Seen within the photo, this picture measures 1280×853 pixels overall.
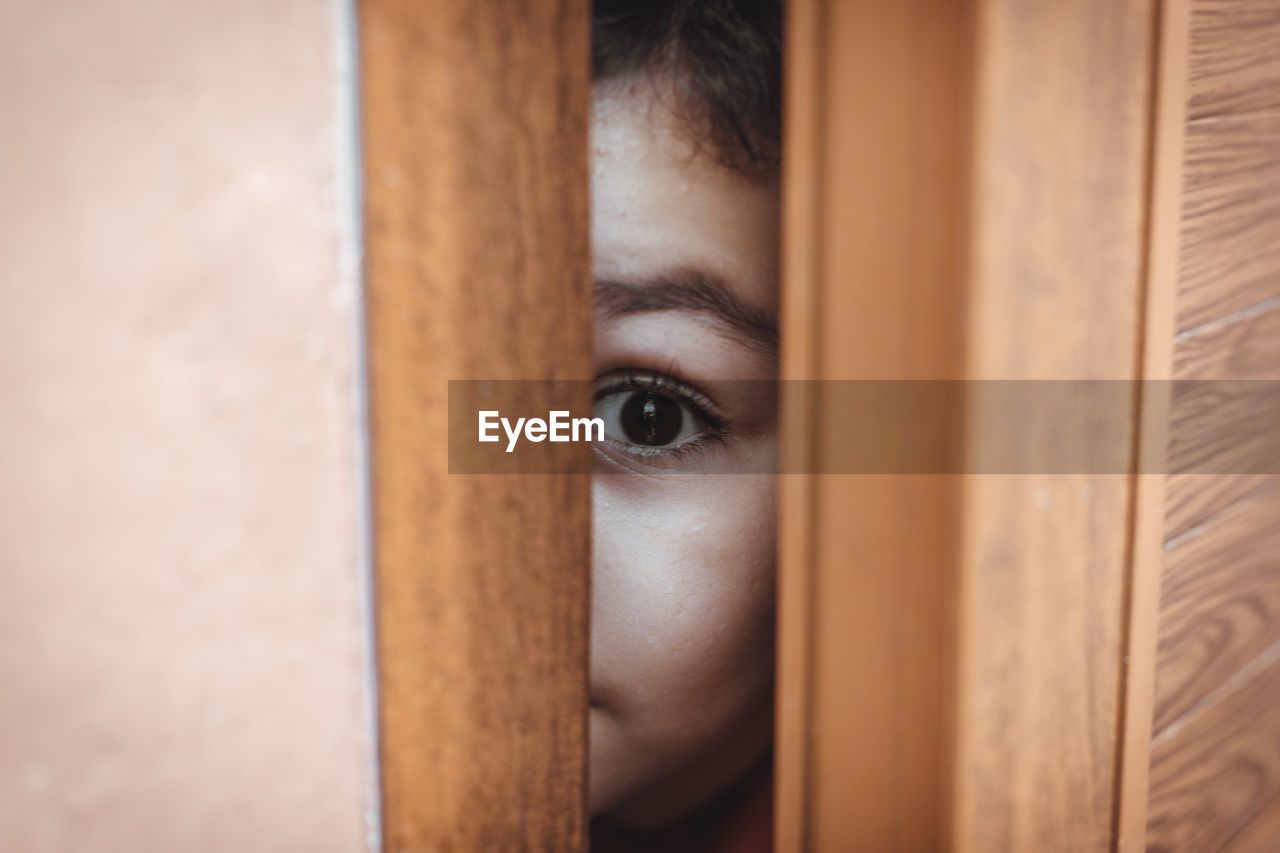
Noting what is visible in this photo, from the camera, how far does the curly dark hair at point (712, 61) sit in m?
0.67

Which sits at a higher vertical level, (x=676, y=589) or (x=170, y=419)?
(x=170, y=419)

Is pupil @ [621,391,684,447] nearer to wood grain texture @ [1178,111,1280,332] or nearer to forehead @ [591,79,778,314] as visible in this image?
forehead @ [591,79,778,314]

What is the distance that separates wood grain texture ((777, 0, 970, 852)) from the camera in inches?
14.2

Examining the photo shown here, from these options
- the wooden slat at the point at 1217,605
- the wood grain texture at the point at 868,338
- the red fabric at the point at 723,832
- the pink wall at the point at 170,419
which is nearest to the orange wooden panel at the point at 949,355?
the wood grain texture at the point at 868,338

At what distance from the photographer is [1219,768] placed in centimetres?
54

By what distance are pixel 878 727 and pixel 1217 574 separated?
291 millimetres

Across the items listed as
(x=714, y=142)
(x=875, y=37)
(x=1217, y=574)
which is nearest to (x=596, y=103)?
(x=714, y=142)

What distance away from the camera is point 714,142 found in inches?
26.6

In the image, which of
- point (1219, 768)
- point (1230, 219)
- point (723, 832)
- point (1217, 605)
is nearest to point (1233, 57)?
point (1230, 219)

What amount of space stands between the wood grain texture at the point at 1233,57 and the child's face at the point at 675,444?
0.33 meters

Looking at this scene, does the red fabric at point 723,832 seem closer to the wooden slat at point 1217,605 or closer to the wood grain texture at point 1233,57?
the wooden slat at point 1217,605

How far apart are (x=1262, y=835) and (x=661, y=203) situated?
0.71 m

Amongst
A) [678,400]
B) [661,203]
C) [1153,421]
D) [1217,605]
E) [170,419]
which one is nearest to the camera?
[170,419]

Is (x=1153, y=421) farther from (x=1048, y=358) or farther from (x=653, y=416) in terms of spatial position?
(x=653, y=416)
